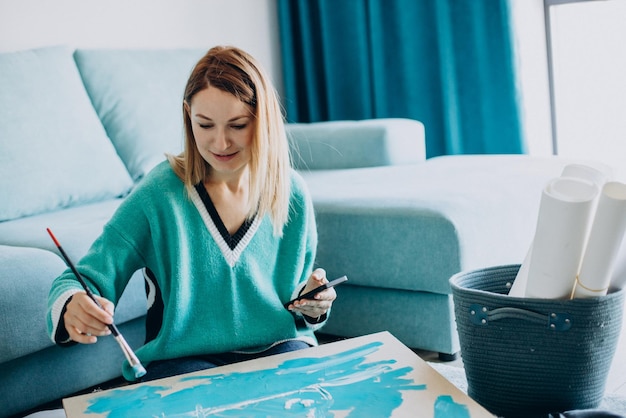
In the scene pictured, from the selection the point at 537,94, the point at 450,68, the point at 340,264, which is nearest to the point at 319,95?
the point at 450,68

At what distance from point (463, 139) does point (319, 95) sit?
727 millimetres

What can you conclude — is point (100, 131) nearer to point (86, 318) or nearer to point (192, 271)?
point (192, 271)

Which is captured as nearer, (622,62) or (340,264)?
(340,264)

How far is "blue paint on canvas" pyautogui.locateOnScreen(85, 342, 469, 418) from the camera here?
999 mm

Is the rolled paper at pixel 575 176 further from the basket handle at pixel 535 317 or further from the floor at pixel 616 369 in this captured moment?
the floor at pixel 616 369

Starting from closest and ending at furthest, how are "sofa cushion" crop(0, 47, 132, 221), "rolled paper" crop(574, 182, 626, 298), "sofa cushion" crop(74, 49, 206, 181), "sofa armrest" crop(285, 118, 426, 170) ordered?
"rolled paper" crop(574, 182, 626, 298) < "sofa cushion" crop(0, 47, 132, 221) < "sofa cushion" crop(74, 49, 206, 181) < "sofa armrest" crop(285, 118, 426, 170)

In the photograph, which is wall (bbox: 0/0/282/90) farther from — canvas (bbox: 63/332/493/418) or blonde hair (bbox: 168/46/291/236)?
canvas (bbox: 63/332/493/418)

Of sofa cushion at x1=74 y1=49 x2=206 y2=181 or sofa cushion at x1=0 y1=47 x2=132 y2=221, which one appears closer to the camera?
sofa cushion at x1=0 y1=47 x2=132 y2=221

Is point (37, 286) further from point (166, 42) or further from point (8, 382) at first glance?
point (166, 42)

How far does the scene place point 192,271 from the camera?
1402mm

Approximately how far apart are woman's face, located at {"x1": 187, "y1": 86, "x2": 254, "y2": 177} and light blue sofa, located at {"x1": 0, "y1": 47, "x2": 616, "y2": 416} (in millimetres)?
519

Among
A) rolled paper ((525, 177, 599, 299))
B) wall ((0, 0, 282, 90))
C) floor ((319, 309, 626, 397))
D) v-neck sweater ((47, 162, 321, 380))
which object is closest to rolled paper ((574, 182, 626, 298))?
rolled paper ((525, 177, 599, 299))

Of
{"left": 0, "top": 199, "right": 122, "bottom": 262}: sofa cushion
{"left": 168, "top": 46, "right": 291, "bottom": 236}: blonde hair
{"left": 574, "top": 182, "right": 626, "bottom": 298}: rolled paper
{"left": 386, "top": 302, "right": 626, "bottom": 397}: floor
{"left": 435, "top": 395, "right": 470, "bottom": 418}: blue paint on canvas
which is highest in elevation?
{"left": 168, "top": 46, "right": 291, "bottom": 236}: blonde hair

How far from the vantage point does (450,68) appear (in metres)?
3.20
